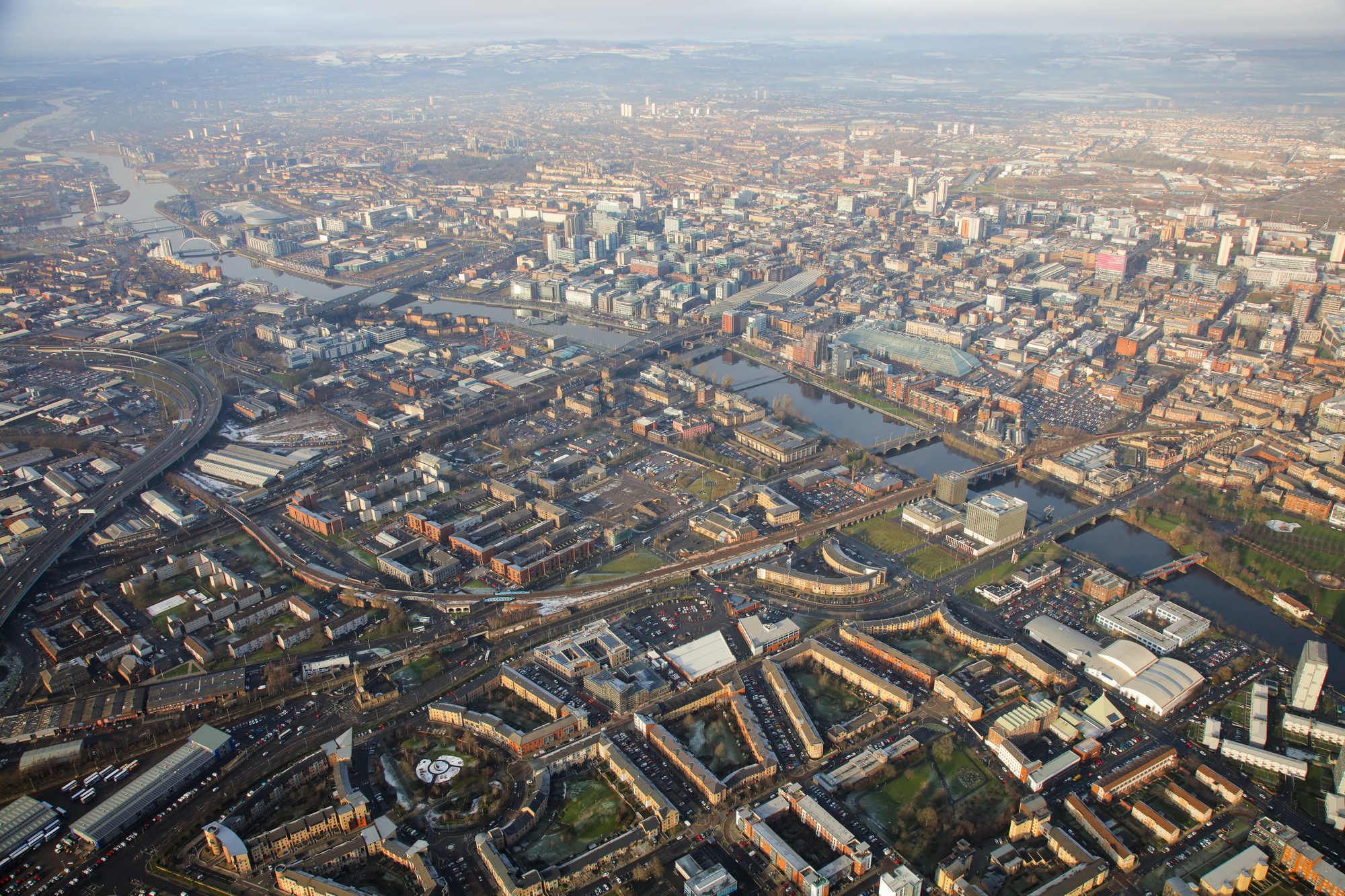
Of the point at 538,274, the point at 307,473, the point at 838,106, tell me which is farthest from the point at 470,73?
the point at 307,473

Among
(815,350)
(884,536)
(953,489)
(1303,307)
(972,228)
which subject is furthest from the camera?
(972,228)

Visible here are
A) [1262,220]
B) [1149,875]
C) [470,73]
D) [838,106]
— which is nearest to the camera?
[1149,875]

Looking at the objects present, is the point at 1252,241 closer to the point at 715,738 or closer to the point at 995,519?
the point at 995,519

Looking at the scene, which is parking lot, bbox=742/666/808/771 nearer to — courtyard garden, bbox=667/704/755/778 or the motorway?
courtyard garden, bbox=667/704/755/778

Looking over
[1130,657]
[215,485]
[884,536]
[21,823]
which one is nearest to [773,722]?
[1130,657]

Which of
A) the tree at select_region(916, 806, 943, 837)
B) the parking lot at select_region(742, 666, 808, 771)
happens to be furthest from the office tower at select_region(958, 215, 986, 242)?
the tree at select_region(916, 806, 943, 837)

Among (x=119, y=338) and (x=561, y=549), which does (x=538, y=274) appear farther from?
(x=561, y=549)
